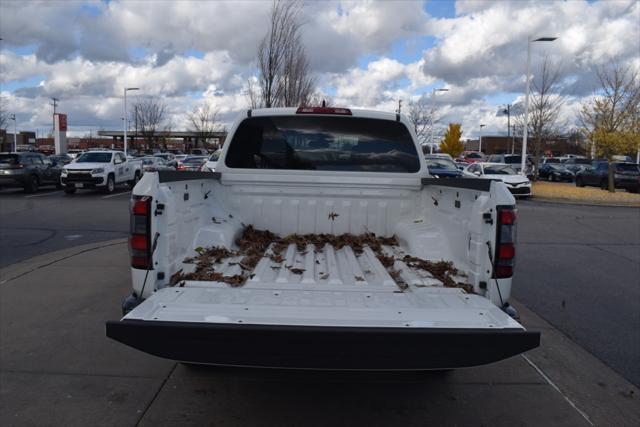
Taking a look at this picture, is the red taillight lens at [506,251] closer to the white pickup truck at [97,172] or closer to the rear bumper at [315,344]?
the rear bumper at [315,344]

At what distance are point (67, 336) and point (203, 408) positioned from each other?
2.03 metres

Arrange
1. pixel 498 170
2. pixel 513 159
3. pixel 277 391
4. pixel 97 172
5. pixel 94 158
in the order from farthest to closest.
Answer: pixel 513 159, pixel 498 170, pixel 94 158, pixel 97 172, pixel 277 391

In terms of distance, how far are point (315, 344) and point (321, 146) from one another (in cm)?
261

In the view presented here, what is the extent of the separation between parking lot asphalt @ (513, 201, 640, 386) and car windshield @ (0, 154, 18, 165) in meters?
19.2

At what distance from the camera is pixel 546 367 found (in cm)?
450

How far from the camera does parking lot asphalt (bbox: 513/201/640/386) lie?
5152 mm

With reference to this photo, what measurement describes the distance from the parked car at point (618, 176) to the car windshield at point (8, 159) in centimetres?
2778

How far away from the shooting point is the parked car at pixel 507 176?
22469 millimetres

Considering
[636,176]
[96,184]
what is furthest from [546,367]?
[636,176]

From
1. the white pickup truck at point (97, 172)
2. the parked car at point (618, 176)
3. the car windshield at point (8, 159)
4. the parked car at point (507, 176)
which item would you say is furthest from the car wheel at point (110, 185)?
the parked car at point (618, 176)

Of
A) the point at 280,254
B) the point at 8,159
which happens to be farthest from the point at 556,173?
the point at 280,254

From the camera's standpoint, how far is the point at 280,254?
4227 millimetres

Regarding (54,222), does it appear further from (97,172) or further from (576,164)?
(576,164)

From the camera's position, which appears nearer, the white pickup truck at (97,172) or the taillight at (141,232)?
the taillight at (141,232)
